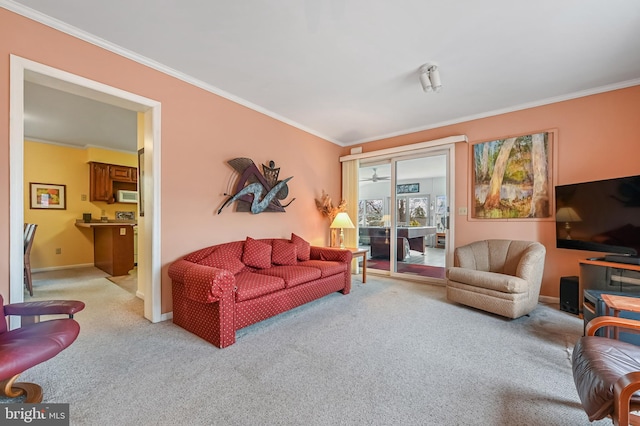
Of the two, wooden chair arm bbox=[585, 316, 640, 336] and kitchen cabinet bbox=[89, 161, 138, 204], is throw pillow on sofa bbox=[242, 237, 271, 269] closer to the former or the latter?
wooden chair arm bbox=[585, 316, 640, 336]

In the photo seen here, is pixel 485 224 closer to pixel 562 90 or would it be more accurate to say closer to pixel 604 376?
pixel 562 90

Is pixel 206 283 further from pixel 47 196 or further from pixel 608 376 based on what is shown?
pixel 47 196

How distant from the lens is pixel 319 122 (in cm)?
428

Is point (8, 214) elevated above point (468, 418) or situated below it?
above

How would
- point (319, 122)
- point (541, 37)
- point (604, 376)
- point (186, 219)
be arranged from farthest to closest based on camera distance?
point (319, 122) < point (186, 219) < point (541, 37) < point (604, 376)

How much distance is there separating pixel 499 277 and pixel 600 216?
1.27 metres

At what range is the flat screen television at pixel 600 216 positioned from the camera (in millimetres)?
2549

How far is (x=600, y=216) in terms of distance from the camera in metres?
2.75

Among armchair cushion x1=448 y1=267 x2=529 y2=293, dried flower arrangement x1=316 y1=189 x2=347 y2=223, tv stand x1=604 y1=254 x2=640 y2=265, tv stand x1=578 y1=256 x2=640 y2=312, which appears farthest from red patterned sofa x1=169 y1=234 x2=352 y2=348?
tv stand x1=604 y1=254 x2=640 y2=265

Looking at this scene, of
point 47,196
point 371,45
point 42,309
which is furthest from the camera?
point 47,196

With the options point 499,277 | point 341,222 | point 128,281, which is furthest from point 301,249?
point 128,281

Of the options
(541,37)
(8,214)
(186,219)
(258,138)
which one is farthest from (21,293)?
(541,37)

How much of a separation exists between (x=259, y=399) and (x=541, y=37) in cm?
363

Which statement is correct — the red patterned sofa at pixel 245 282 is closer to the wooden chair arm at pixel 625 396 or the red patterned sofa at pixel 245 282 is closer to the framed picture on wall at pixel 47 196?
the wooden chair arm at pixel 625 396
